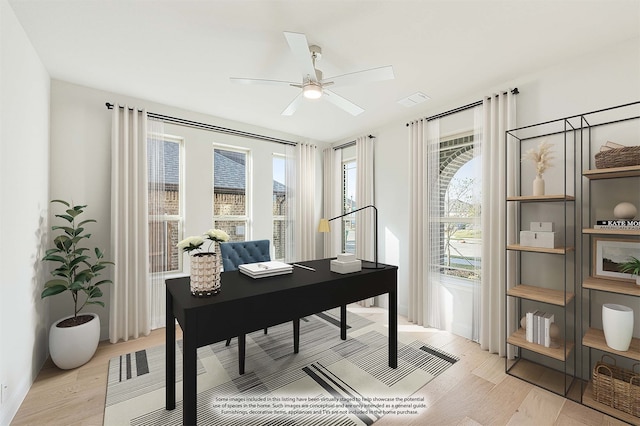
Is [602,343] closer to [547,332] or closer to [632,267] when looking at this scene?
[547,332]

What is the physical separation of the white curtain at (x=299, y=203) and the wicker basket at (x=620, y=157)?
3.31 m

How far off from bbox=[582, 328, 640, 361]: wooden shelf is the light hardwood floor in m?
0.42

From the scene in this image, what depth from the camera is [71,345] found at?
2.30m

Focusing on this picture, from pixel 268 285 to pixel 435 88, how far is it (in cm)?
248

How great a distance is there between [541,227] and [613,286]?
584 millimetres

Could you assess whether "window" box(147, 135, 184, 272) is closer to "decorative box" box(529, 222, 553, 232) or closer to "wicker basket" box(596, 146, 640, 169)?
"decorative box" box(529, 222, 553, 232)

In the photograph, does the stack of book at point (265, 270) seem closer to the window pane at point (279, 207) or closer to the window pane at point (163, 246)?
the window pane at point (163, 246)

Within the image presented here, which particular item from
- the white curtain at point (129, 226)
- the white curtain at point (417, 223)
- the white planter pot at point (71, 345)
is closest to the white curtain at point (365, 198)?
the white curtain at point (417, 223)

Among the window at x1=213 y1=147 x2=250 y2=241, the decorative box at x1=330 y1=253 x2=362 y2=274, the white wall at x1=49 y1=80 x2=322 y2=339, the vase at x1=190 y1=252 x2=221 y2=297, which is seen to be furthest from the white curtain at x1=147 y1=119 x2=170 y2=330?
the decorative box at x1=330 y1=253 x2=362 y2=274

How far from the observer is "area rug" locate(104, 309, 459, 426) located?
71.5 inches

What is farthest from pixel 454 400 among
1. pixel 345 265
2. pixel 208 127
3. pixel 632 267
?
pixel 208 127

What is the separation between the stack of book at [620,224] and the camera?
1.78 m

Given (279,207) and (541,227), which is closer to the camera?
(541,227)

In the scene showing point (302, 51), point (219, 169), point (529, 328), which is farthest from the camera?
point (219, 169)
